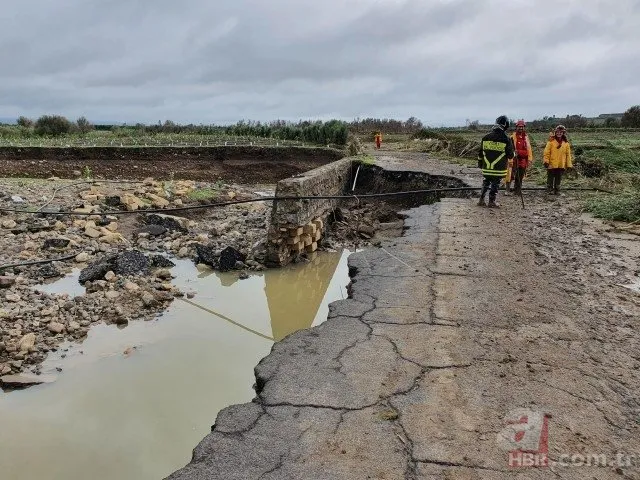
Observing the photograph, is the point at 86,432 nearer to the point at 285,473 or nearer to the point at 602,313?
the point at 285,473

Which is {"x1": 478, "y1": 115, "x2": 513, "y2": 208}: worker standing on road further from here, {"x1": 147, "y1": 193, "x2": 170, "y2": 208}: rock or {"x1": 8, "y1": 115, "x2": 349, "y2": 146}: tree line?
{"x1": 8, "y1": 115, "x2": 349, "y2": 146}: tree line

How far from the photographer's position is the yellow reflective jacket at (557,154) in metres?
9.69

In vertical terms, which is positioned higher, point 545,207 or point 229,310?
point 545,207

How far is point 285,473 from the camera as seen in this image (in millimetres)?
2484

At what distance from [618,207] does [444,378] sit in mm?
6679

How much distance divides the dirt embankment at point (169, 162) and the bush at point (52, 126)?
36.4ft

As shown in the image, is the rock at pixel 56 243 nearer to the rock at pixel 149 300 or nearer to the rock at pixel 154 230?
the rock at pixel 154 230

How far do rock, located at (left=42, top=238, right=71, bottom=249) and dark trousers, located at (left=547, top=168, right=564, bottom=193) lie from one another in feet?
30.2

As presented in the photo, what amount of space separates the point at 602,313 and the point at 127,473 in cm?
397

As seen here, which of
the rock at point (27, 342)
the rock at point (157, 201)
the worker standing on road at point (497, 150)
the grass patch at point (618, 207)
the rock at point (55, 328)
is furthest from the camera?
the rock at point (157, 201)

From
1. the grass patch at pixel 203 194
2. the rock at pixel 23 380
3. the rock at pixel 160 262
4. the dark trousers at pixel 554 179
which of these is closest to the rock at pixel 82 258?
the rock at pixel 160 262

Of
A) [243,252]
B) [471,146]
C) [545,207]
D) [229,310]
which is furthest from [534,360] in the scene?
[471,146]

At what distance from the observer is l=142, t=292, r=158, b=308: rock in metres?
5.98

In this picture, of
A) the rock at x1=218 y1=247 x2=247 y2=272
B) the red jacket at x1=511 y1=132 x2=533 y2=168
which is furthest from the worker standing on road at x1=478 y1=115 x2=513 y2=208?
the rock at x1=218 y1=247 x2=247 y2=272
